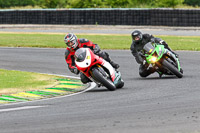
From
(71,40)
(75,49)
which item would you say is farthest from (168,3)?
(71,40)

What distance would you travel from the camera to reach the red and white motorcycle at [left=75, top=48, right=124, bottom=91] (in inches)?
470

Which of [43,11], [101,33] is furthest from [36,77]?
[43,11]

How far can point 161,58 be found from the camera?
13969mm

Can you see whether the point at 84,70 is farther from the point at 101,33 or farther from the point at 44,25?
the point at 44,25

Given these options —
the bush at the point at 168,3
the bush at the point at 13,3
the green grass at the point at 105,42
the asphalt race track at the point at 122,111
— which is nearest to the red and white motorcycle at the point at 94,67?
the asphalt race track at the point at 122,111

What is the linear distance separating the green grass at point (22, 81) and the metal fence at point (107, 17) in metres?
20.1

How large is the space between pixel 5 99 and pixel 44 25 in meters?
31.3

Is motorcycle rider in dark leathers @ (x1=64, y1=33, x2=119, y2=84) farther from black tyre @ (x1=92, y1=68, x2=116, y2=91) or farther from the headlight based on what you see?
the headlight

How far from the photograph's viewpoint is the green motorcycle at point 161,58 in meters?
13.9

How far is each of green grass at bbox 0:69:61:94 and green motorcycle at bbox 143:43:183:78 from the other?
278 cm

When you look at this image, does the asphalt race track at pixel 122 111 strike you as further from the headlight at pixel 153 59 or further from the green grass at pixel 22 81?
the green grass at pixel 22 81

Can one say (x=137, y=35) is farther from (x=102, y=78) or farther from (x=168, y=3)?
(x=168, y=3)

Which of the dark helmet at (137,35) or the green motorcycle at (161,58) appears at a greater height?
the dark helmet at (137,35)

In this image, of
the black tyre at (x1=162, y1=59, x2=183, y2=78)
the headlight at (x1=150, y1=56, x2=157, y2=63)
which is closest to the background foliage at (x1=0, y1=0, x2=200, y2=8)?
the headlight at (x1=150, y1=56, x2=157, y2=63)
